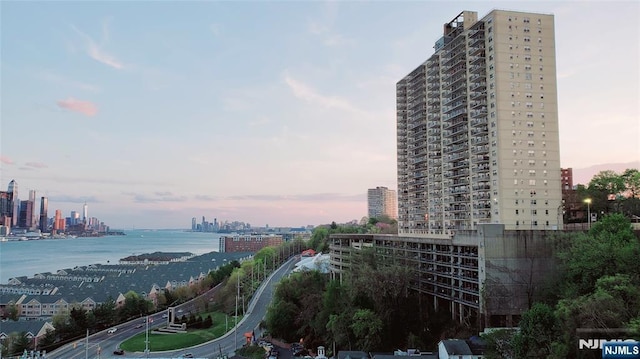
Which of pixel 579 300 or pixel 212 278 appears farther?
pixel 212 278

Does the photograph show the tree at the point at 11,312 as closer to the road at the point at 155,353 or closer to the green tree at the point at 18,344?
the road at the point at 155,353

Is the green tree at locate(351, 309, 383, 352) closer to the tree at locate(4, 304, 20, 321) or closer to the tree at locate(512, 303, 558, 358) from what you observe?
the tree at locate(512, 303, 558, 358)

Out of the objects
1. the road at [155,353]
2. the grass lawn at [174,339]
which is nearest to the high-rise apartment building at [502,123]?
the road at [155,353]

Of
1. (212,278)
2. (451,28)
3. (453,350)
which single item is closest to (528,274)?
(453,350)

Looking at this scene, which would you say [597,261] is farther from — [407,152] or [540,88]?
[407,152]

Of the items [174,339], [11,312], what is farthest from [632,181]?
[11,312]

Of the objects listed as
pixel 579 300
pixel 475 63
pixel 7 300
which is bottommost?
pixel 7 300

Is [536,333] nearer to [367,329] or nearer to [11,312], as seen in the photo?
[367,329]
